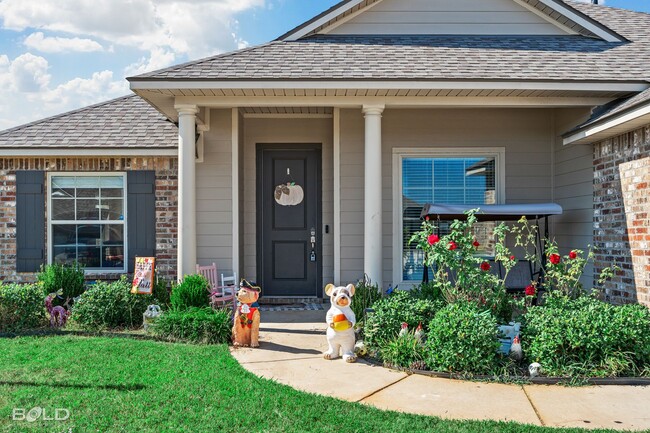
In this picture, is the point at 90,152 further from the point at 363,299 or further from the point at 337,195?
the point at 363,299

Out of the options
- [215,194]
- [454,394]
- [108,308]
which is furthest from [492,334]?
[215,194]

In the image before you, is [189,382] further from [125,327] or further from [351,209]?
[351,209]

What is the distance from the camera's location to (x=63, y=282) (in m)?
7.98

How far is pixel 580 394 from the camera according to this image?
15.4 feet

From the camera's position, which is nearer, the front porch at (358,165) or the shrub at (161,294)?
the shrub at (161,294)

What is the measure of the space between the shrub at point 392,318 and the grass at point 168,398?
1.41 m

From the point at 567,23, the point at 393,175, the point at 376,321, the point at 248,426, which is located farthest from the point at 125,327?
the point at 567,23

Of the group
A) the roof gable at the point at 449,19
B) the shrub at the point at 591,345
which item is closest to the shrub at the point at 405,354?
the shrub at the point at 591,345

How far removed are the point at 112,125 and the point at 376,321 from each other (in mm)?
6013

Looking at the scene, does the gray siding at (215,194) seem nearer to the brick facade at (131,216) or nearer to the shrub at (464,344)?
the brick facade at (131,216)

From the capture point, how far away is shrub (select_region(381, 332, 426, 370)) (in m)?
5.42

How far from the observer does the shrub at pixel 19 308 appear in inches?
276

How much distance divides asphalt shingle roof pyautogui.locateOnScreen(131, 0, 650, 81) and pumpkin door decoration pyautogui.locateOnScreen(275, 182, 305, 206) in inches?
84.6

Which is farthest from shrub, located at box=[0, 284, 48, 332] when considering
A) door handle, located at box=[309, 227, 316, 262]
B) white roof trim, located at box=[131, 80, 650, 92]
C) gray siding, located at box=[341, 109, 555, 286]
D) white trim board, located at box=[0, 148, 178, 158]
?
gray siding, located at box=[341, 109, 555, 286]
